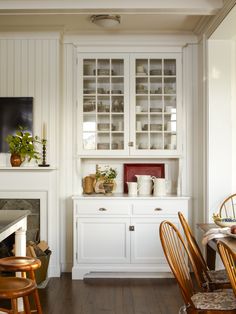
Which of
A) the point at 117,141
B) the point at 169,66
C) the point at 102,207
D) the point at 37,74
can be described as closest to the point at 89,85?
the point at 37,74

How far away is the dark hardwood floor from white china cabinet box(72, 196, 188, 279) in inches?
7.2

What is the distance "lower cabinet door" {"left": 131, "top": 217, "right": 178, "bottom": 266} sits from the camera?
193 inches

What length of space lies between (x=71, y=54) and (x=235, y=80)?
1885 mm

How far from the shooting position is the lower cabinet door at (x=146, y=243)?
489 centimetres

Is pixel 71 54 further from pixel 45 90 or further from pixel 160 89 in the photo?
pixel 160 89

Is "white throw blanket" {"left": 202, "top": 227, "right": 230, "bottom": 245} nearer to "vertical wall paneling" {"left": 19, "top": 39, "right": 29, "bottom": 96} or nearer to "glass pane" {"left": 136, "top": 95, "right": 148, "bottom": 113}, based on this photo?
"glass pane" {"left": 136, "top": 95, "right": 148, "bottom": 113}

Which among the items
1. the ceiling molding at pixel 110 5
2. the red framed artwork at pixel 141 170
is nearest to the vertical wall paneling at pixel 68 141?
the red framed artwork at pixel 141 170

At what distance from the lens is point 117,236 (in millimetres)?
4902

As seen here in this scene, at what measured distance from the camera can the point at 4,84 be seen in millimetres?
5105

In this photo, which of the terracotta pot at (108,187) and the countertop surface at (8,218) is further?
the terracotta pot at (108,187)

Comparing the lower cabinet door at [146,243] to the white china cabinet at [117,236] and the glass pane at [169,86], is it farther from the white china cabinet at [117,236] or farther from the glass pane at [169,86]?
the glass pane at [169,86]

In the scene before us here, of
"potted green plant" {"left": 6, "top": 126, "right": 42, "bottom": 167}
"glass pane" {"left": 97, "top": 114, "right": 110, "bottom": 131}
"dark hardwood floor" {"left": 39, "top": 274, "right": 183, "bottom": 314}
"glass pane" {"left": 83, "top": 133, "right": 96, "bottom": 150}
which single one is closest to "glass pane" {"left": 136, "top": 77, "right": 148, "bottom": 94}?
"glass pane" {"left": 97, "top": 114, "right": 110, "bottom": 131}

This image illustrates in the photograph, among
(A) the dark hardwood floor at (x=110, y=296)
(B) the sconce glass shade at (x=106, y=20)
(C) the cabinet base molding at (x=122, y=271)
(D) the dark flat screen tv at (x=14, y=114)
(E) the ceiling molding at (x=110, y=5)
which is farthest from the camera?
(D) the dark flat screen tv at (x=14, y=114)

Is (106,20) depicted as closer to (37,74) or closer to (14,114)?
(37,74)
